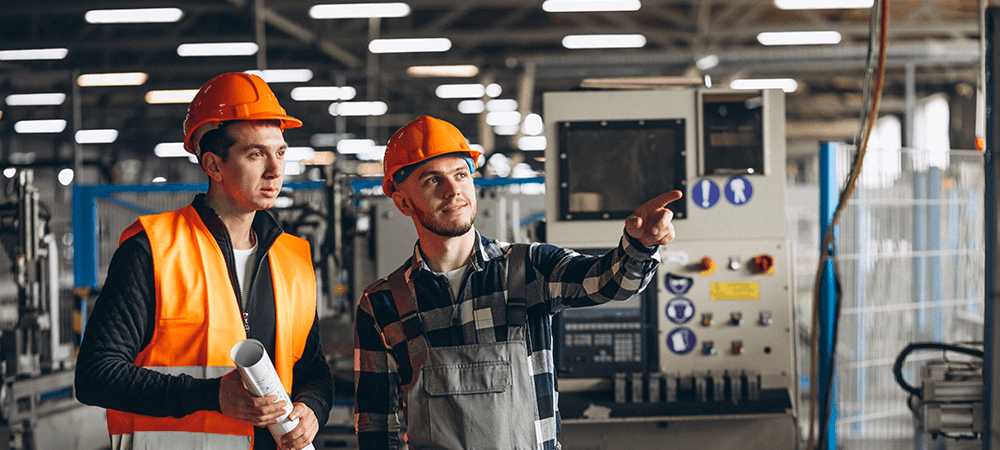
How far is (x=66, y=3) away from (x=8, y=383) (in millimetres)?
5495

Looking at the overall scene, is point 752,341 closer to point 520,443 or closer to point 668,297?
point 668,297

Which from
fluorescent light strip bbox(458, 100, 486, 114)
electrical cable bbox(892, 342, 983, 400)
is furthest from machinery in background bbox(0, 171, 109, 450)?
fluorescent light strip bbox(458, 100, 486, 114)

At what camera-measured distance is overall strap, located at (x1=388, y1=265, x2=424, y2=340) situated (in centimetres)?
190

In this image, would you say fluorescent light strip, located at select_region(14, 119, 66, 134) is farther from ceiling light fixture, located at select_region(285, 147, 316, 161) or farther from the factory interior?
the factory interior

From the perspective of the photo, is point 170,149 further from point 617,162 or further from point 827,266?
point 827,266

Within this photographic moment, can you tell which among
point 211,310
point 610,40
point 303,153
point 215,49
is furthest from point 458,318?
point 303,153

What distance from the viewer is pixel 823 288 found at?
120 inches

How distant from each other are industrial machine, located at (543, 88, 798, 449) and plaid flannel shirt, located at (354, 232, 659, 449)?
1.25m

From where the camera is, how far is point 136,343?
1.68 metres

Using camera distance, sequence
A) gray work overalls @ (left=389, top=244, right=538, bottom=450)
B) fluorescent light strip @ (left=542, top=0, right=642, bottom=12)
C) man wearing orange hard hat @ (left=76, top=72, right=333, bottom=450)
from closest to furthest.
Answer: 1. man wearing orange hard hat @ (left=76, top=72, right=333, bottom=450)
2. gray work overalls @ (left=389, top=244, right=538, bottom=450)
3. fluorescent light strip @ (left=542, top=0, right=642, bottom=12)

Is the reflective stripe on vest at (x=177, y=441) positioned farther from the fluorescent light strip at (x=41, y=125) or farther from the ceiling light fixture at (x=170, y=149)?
the ceiling light fixture at (x=170, y=149)

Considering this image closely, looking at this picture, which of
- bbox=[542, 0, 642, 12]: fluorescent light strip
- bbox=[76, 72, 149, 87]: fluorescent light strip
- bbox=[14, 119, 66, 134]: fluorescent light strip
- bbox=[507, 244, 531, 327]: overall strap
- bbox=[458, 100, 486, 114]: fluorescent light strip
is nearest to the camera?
bbox=[507, 244, 531, 327]: overall strap

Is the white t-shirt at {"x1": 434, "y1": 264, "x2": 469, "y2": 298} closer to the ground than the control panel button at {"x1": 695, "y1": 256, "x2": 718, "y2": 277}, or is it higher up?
higher up

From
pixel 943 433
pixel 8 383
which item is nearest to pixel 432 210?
pixel 943 433
